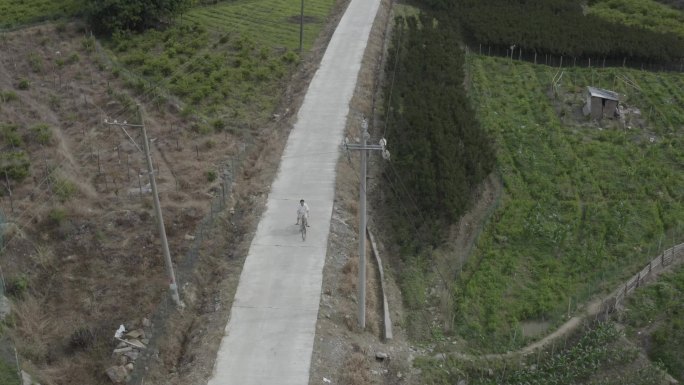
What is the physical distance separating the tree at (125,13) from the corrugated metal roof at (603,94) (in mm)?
22620

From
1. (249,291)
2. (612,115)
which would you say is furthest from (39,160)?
(612,115)

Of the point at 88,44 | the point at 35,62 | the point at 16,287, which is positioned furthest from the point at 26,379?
the point at 88,44

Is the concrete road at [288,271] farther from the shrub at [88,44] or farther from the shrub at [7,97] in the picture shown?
the shrub at [88,44]

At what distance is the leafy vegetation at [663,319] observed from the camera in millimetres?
17375

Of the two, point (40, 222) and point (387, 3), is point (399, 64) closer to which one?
point (387, 3)

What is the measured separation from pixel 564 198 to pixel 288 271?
11536 millimetres

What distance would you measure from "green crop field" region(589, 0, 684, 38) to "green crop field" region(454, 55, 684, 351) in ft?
34.9

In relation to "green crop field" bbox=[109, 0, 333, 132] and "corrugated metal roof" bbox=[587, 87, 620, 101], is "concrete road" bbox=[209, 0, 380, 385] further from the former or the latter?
"corrugated metal roof" bbox=[587, 87, 620, 101]

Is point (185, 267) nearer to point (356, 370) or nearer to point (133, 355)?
point (133, 355)

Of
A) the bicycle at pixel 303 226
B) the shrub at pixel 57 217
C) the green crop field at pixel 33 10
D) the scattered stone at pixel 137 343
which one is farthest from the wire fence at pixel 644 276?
the green crop field at pixel 33 10

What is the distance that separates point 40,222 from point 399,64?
18.8 metres

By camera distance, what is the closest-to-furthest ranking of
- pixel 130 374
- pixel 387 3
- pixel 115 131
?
pixel 130 374 → pixel 115 131 → pixel 387 3

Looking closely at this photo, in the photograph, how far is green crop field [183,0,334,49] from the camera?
127 ft

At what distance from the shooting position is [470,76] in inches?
1380
